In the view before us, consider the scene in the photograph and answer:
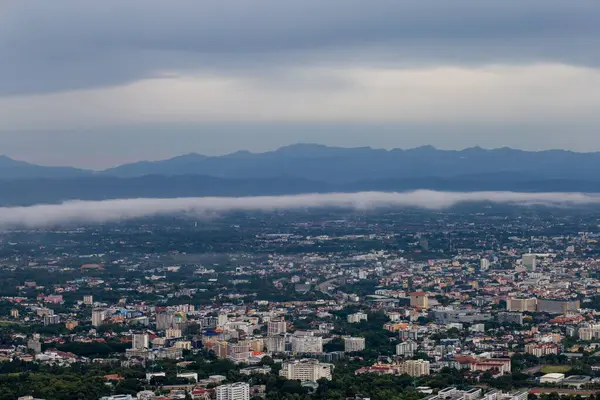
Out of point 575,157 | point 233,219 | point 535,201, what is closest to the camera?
point 233,219

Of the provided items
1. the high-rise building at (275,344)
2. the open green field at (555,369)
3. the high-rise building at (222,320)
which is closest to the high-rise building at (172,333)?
the high-rise building at (222,320)

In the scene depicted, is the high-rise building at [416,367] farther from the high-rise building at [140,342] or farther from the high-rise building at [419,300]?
the high-rise building at [419,300]

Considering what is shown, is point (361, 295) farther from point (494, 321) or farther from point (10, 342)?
point (10, 342)

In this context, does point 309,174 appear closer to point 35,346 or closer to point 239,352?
point 35,346

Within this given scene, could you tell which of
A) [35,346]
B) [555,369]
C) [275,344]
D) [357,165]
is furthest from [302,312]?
[357,165]

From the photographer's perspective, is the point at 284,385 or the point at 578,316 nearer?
the point at 284,385

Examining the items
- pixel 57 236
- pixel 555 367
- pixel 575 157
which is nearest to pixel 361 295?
pixel 555 367
